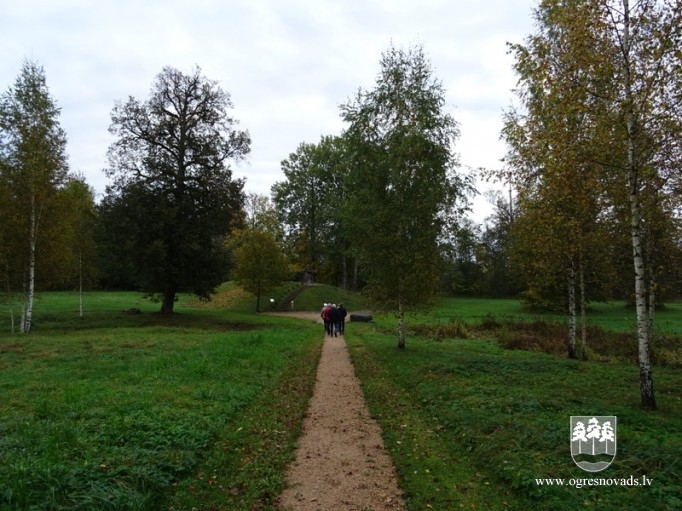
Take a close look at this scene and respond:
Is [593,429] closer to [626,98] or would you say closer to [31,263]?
[626,98]

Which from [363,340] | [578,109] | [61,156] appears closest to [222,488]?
[578,109]

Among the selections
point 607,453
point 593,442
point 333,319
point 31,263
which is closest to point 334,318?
point 333,319

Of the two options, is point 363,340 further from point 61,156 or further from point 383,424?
point 61,156

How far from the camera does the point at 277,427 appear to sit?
766cm

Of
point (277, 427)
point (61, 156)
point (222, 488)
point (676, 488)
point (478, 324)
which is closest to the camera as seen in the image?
point (676, 488)

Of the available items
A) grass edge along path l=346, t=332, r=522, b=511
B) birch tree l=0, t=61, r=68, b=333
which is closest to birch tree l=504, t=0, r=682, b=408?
grass edge along path l=346, t=332, r=522, b=511

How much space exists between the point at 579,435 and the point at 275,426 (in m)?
4.82

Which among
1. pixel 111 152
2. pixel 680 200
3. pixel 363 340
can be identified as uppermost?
pixel 111 152

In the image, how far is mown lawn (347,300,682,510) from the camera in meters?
4.98

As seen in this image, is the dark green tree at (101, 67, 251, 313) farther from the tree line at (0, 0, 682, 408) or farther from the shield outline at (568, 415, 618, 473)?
the shield outline at (568, 415, 618, 473)

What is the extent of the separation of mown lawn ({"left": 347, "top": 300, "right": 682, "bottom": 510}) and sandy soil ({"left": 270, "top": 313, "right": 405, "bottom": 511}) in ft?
0.92

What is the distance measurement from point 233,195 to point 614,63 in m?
27.1

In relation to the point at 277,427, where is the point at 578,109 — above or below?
above

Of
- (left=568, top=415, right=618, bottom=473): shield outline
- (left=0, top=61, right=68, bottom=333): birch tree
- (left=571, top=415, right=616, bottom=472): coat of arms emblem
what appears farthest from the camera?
(left=0, top=61, right=68, bottom=333): birch tree
